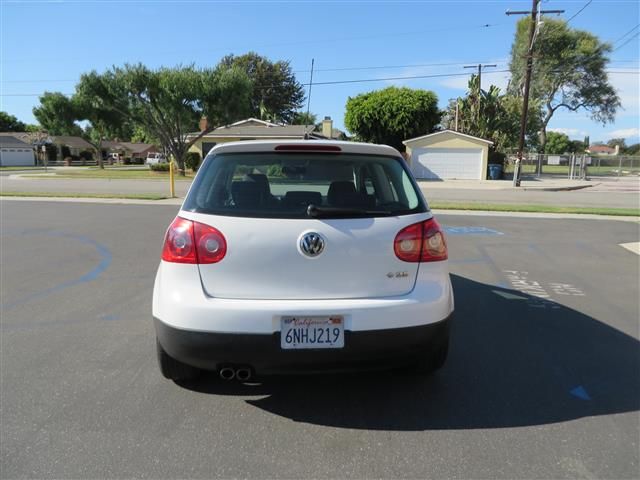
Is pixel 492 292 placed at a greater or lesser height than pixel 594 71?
lesser

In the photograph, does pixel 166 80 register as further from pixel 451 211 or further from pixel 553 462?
pixel 553 462

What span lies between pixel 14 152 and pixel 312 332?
75.7 metres

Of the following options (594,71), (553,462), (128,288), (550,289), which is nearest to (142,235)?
(128,288)

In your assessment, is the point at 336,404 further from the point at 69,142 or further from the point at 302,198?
the point at 69,142

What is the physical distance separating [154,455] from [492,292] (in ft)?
14.0

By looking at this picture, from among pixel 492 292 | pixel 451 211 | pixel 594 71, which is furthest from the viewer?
pixel 594 71

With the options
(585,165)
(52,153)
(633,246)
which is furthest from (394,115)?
(52,153)

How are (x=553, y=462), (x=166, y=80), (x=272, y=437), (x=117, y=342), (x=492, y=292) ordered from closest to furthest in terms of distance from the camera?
1. (x=553, y=462)
2. (x=272, y=437)
3. (x=117, y=342)
4. (x=492, y=292)
5. (x=166, y=80)

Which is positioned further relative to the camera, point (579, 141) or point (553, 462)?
point (579, 141)

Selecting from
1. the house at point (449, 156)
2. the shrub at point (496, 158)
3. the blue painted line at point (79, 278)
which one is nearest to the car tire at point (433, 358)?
the blue painted line at point (79, 278)

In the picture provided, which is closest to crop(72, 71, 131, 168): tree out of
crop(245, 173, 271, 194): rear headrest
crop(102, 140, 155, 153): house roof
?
crop(245, 173, 271, 194): rear headrest

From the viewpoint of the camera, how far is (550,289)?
5824mm

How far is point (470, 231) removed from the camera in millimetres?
10062

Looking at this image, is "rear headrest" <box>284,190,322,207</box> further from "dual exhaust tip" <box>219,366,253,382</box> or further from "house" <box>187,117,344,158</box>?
"house" <box>187,117,344,158</box>
